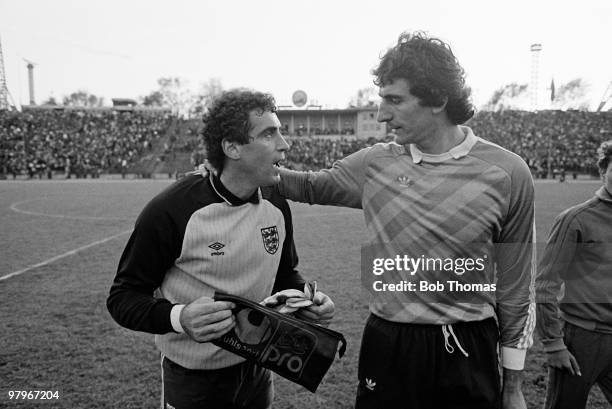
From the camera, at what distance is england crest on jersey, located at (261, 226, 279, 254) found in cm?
272

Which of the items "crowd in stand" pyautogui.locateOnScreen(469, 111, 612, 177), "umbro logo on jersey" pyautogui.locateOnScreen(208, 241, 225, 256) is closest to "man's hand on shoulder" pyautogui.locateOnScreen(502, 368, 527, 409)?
"umbro logo on jersey" pyautogui.locateOnScreen(208, 241, 225, 256)

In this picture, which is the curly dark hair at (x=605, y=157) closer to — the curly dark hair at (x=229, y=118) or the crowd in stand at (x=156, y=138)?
the curly dark hair at (x=229, y=118)

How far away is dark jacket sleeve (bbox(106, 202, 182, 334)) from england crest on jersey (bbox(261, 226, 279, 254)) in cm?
49

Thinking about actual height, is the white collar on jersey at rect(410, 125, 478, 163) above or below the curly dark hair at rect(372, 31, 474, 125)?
below

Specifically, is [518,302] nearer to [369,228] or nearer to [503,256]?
[503,256]

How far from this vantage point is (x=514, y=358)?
233 cm

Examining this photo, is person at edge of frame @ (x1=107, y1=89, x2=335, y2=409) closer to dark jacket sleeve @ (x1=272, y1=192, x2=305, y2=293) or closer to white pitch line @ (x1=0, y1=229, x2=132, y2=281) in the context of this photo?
dark jacket sleeve @ (x1=272, y1=192, x2=305, y2=293)

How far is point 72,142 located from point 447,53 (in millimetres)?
50286

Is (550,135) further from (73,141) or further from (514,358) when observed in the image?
(514,358)

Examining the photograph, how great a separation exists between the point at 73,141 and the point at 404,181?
50643mm

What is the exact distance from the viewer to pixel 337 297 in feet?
23.3

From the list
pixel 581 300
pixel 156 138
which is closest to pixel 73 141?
pixel 156 138

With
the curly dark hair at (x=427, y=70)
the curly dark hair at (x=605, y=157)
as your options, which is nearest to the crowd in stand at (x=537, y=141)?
the curly dark hair at (x=605, y=157)

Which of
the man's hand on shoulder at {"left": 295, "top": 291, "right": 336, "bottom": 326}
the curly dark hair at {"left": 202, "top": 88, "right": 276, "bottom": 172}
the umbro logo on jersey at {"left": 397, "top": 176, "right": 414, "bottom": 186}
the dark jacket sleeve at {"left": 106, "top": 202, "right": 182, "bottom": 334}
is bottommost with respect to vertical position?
the man's hand on shoulder at {"left": 295, "top": 291, "right": 336, "bottom": 326}
